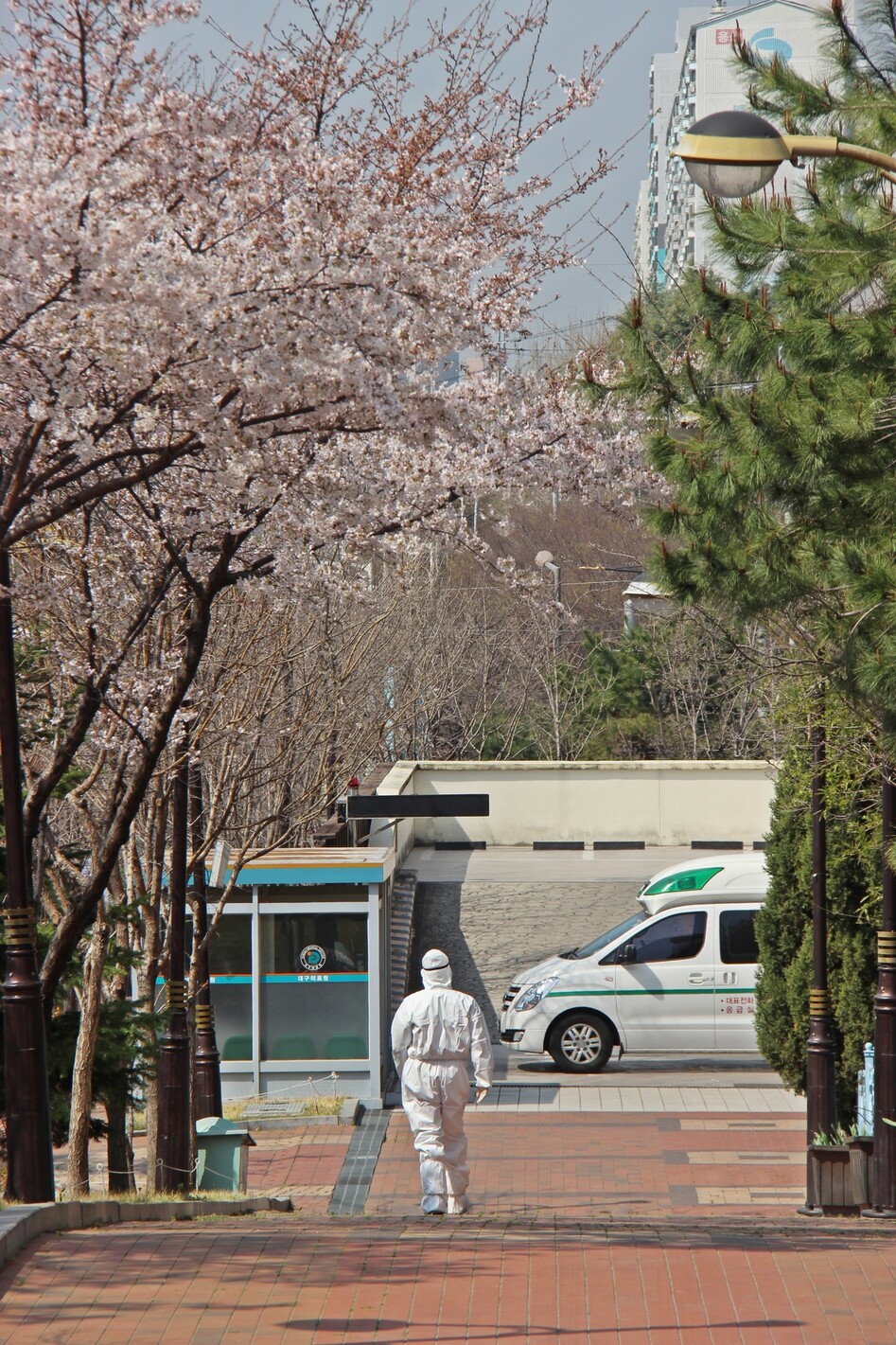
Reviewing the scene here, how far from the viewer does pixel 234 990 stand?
1717 centimetres

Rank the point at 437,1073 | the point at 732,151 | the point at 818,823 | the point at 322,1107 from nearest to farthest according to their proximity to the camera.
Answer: the point at 732,151 < the point at 437,1073 < the point at 818,823 < the point at 322,1107

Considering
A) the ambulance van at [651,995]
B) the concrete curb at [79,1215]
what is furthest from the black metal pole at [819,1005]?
the concrete curb at [79,1215]

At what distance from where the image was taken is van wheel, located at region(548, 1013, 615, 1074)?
16.8m

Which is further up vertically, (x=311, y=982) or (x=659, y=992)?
(x=311, y=982)

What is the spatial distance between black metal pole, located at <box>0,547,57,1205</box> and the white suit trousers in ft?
7.78

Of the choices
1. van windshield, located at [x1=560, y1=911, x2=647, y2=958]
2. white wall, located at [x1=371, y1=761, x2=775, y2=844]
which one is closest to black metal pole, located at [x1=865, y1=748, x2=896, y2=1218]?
van windshield, located at [x1=560, y1=911, x2=647, y2=958]

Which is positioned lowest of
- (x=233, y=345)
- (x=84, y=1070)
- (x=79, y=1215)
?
(x=79, y=1215)

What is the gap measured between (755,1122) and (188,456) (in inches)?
386

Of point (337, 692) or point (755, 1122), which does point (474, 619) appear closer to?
point (337, 692)

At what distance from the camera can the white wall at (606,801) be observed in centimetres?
2673

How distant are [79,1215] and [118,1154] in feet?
16.9

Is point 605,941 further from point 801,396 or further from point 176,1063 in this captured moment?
point 801,396

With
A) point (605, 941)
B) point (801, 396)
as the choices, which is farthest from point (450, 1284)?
point (605, 941)

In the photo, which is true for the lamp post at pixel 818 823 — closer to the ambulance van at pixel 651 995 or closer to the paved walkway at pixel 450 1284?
the paved walkway at pixel 450 1284
